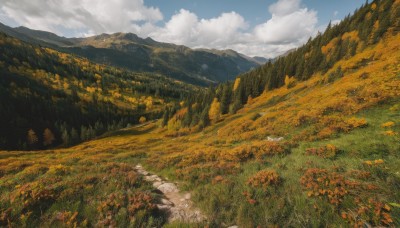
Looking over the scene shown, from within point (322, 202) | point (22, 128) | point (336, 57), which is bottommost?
point (22, 128)

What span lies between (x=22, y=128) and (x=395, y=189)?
182607 mm

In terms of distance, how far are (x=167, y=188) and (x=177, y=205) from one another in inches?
87.2

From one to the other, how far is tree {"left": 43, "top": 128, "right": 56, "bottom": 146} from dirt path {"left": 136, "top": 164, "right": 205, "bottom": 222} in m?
156

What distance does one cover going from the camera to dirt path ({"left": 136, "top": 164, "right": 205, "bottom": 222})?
6.97 m

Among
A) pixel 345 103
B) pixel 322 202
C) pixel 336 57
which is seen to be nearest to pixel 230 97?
pixel 336 57

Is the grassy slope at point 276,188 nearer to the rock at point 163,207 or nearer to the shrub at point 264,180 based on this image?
the shrub at point 264,180

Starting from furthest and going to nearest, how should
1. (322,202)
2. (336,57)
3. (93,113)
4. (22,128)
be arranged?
(93,113) < (22,128) < (336,57) < (322,202)

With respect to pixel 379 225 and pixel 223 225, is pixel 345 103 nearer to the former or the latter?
pixel 379 225

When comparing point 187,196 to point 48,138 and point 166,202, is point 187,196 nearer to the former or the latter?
point 166,202

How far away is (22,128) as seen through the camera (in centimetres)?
13162

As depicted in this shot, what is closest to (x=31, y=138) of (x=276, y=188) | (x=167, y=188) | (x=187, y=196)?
(x=167, y=188)

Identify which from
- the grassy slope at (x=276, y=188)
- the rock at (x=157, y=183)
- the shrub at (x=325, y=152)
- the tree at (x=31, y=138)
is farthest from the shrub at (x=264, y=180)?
the tree at (x=31, y=138)

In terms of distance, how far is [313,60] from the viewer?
7950 centimetres

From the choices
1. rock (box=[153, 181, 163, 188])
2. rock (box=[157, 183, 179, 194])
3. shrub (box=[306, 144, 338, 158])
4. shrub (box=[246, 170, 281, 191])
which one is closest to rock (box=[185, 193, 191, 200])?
rock (box=[157, 183, 179, 194])
